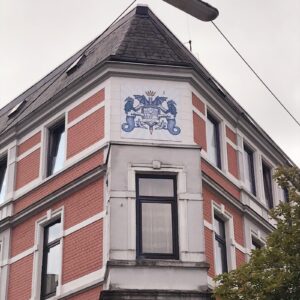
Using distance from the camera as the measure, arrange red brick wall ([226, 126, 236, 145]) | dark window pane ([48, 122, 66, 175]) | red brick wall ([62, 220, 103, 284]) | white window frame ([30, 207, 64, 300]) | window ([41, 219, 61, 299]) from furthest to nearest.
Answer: red brick wall ([226, 126, 236, 145]) → dark window pane ([48, 122, 66, 175]) → white window frame ([30, 207, 64, 300]) → window ([41, 219, 61, 299]) → red brick wall ([62, 220, 103, 284])

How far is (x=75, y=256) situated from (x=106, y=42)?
23.5 ft

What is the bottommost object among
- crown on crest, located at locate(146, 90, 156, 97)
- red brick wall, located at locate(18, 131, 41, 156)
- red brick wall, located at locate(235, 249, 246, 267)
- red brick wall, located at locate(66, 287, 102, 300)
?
red brick wall, located at locate(66, 287, 102, 300)

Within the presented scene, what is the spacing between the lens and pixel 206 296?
16.8m

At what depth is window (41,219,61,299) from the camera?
64.6 ft

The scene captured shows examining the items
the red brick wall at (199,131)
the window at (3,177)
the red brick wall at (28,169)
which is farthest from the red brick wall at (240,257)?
the window at (3,177)

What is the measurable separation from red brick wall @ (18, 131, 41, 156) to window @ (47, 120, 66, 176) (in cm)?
44

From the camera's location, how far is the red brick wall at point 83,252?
720 inches

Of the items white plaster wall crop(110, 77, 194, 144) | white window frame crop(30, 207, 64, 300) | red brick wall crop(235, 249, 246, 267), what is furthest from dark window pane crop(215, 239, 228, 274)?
white window frame crop(30, 207, 64, 300)

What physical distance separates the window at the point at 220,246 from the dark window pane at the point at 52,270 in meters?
4.13

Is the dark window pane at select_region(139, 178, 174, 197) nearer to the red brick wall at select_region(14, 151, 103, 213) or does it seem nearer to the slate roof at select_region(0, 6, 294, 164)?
the red brick wall at select_region(14, 151, 103, 213)

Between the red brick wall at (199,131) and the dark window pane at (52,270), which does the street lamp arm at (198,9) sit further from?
the dark window pane at (52,270)

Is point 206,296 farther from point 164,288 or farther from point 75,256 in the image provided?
point 75,256

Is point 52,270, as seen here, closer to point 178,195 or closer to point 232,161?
point 178,195

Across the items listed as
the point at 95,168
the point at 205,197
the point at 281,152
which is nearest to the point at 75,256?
the point at 95,168
